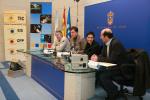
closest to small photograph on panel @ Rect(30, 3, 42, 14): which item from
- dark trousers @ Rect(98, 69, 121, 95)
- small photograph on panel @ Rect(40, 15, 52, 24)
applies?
small photograph on panel @ Rect(40, 15, 52, 24)

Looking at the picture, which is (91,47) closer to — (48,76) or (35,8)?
(48,76)

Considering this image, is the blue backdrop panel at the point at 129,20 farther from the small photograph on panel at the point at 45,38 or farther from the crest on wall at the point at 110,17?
the small photograph on panel at the point at 45,38

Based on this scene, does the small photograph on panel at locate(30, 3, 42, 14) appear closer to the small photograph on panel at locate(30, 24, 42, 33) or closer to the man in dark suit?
the small photograph on panel at locate(30, 24, 42, 33)

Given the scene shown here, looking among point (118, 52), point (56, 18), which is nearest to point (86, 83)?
point (118, 52)

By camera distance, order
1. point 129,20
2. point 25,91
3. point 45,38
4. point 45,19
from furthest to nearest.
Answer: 1. point 45,38
2. point 45,19
3. point 129,20
4. point 25,91

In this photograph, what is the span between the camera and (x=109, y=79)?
4.04 meters

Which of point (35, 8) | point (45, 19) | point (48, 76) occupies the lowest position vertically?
point (48, 76)

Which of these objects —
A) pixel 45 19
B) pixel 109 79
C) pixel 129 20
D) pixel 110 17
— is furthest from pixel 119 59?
pixel 45 19

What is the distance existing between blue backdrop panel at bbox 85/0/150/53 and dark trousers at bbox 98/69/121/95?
1.58m

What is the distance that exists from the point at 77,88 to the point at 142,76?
947 millimetres

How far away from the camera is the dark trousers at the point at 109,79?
3992mm

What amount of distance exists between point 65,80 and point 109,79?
65 centimetres

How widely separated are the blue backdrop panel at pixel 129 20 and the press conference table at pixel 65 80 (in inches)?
72.2

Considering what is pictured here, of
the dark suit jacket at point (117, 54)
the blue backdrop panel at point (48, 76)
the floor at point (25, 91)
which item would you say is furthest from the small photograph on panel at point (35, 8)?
the dark suit jacket at point (117, 54)
